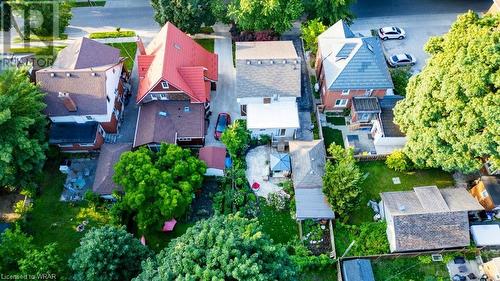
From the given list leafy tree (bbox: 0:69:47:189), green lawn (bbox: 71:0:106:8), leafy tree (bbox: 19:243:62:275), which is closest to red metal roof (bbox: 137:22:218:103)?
leafy tree (bbox: 0:69:47:189)

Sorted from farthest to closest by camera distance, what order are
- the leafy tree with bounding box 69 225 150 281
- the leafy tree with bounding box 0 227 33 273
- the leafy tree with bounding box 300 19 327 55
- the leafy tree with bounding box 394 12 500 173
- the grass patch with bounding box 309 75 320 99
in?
1. the leafy tree with bounding box 300 19 327 55
2. the grass patch with bounding box 309 75 320 99
3. the leafy tree with bounding box 394 12 500 173
4. the leafy tree with bounding box 0 227 33 273
5. the leafy tree with bounding box 69 225 150 281

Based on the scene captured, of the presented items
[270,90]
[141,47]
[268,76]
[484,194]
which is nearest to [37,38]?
[141,47]

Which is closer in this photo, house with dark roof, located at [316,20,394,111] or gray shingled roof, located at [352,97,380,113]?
house with dark roof, located at [316,20,394,111]

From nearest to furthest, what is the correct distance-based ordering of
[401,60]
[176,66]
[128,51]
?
1. [176,66]
2. [401,60]
3. [128,51]

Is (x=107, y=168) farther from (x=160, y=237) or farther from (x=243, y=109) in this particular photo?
(x=243, y=109)

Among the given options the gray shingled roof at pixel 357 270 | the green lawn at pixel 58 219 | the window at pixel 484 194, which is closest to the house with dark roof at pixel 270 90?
the gray shingled roof at pixel 357 270

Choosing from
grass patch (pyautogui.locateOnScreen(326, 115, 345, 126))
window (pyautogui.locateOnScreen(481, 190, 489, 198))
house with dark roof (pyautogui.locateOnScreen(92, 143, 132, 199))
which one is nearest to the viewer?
window (pyautogui.locateOnScreen(481, 190, 489, 198))

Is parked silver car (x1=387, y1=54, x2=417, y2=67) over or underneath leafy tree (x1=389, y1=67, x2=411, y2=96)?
over

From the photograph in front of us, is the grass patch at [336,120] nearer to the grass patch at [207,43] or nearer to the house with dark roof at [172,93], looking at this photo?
the house with dark roof at [172,93]

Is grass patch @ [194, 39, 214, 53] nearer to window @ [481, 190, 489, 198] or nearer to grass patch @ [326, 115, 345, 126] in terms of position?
grass patch @ [326, 115, 345, 126]
